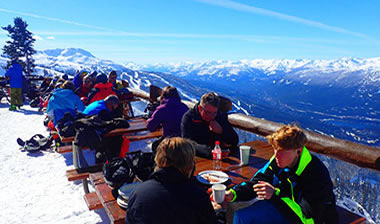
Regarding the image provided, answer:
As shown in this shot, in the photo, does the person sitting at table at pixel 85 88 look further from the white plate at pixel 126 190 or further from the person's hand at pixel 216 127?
the white plate at pixel 126 190

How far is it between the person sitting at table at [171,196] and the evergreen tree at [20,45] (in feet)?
127

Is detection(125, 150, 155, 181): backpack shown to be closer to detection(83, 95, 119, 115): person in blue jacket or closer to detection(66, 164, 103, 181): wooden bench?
detection(66, 164, 103, 181): wooden bench

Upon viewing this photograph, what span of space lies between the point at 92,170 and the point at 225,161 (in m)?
2.80

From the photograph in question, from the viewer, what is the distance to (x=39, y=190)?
16.8 feet

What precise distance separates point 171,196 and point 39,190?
4.34 metres

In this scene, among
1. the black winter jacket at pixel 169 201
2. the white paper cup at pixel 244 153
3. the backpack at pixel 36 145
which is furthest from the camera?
the backpack at pixel 36 145

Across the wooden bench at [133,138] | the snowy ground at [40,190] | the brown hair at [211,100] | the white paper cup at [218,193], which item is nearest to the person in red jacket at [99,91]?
the snowy ground at [40,190]

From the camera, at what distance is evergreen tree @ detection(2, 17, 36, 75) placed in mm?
34844

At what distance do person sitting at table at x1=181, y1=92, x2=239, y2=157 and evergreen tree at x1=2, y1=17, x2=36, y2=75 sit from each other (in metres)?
36.9

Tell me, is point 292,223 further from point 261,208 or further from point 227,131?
point 227,131

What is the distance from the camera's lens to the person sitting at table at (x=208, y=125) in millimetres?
3951

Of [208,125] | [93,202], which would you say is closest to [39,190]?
[93,202]

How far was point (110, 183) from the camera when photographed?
2729 millimetres

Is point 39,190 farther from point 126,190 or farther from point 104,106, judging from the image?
point 126,190
